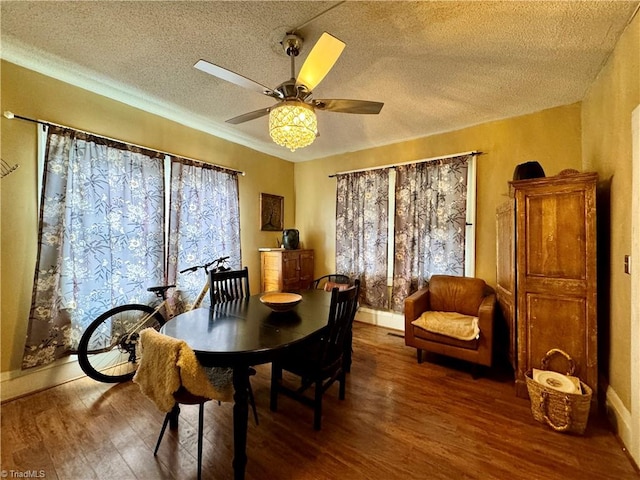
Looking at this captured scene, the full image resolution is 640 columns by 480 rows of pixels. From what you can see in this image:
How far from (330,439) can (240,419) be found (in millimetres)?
731

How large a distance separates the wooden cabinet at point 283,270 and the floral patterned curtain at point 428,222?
1480 millimetres

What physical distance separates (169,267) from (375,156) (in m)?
3.22

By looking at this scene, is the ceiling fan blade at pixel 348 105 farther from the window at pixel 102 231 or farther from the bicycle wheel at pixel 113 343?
the bicycle wheel at pixel 113 343

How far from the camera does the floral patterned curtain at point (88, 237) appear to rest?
224cm

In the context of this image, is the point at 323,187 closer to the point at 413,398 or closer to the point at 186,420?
the point at 413,398

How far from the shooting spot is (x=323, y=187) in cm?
457

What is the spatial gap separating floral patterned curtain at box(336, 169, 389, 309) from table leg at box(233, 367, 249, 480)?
2802 mm

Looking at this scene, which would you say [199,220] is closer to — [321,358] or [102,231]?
[102,231]

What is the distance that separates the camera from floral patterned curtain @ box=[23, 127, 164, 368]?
7.36ft

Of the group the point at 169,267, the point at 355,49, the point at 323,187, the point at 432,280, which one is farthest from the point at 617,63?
the point at 169,267

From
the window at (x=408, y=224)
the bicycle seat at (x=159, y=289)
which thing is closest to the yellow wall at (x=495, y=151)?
the window at (x=408, y=224)

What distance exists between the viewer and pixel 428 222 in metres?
3.50

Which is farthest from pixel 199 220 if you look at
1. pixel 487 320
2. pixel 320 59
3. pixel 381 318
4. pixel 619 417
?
pixel 619 417

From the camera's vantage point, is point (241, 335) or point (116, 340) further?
point (116, 340)
